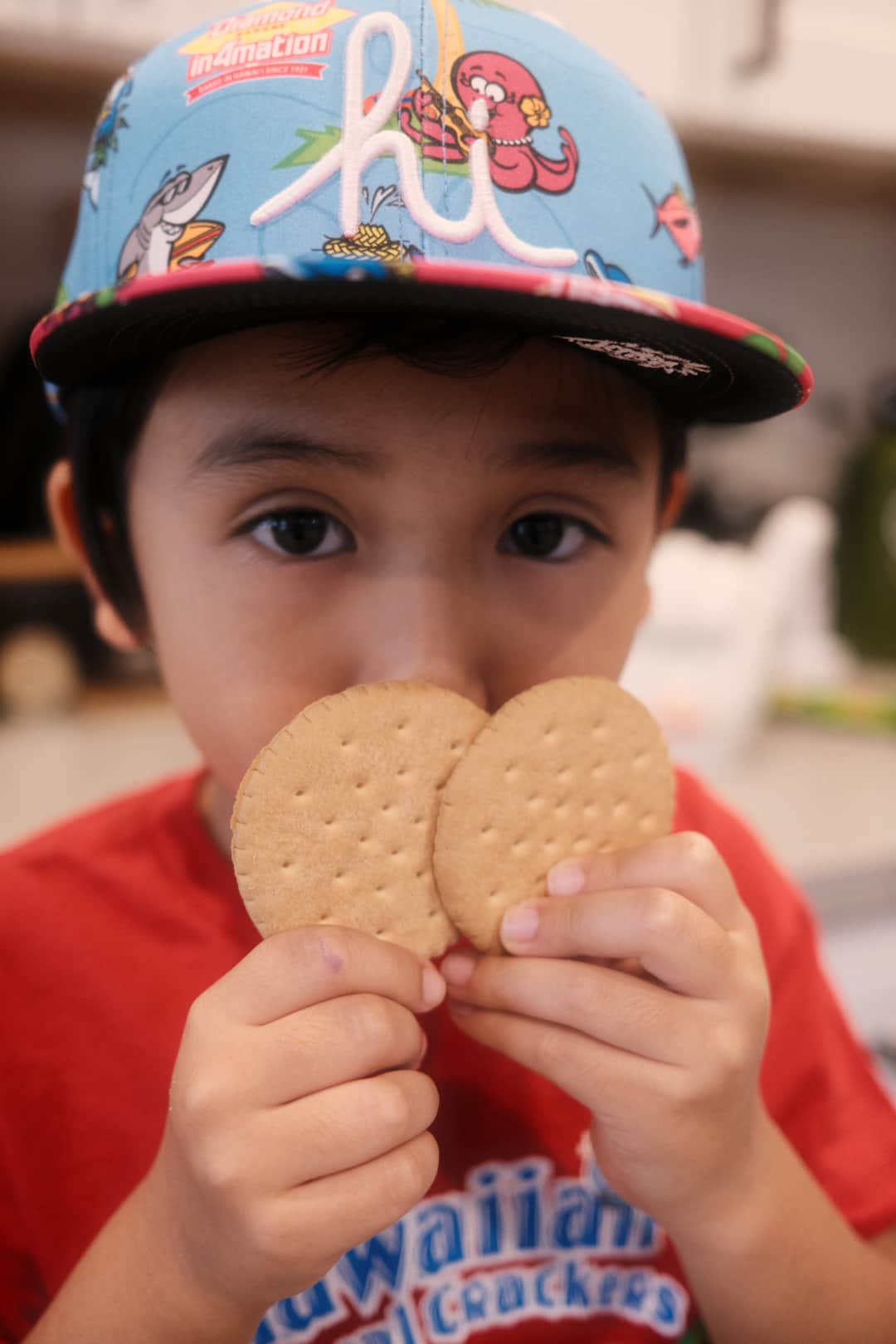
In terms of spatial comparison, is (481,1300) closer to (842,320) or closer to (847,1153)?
(847,1153)

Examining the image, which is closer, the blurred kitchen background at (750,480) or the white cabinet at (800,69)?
the blurred kitchen background at (750,480)

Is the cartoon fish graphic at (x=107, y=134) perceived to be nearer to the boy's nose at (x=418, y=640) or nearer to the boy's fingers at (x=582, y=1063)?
the boy's nose at (x=418, y=640)

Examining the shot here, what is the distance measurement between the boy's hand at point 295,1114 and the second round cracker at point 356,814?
2cm

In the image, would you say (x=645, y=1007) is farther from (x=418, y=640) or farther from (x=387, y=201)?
(x=387, y=201)

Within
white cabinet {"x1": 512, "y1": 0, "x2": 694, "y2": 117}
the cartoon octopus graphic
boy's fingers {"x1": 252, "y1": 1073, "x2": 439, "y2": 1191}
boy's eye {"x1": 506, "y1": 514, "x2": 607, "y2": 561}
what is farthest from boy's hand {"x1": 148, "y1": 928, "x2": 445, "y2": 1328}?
white cabinet {"x1": 512, "y1": 0, "x2": 694, "y2": 117}

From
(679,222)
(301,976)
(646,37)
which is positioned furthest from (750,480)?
(301,976)

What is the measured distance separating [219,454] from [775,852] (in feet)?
2.55

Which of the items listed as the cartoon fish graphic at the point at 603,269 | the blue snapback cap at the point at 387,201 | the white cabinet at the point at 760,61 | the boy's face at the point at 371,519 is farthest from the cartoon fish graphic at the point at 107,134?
the white cabinet at the point at 760,61

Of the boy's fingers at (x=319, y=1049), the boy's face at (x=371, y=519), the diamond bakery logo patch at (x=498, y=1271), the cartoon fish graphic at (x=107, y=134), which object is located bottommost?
the diamond bakery logo patch at (x=498, y=1271)

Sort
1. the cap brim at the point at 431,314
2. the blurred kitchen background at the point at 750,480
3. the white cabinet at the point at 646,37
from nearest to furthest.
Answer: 1. the cap brim at the point at 431,314
2. the blurred kitchen background at the point at 750,480
3. the white cabinet at the point at 646,37

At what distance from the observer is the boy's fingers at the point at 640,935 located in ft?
1.44

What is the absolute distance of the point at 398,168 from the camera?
1.34ft

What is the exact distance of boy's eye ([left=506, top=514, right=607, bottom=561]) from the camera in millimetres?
503

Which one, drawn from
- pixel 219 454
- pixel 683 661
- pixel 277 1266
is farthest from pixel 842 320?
pixel 277 1266
